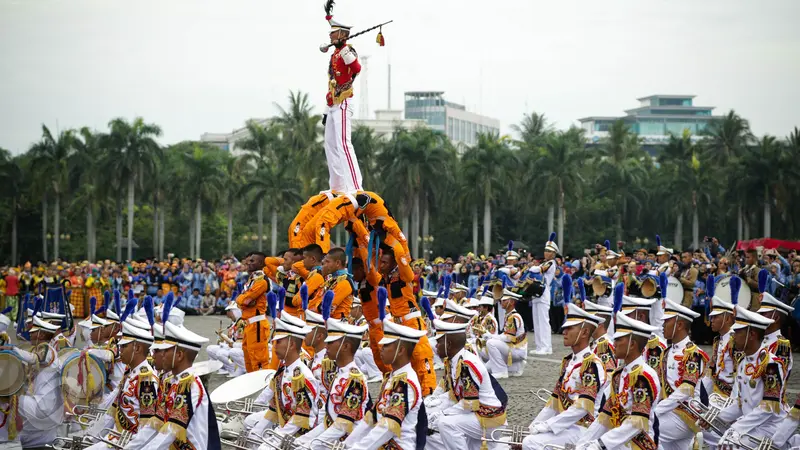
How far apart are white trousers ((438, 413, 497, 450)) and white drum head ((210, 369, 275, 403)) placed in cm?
189

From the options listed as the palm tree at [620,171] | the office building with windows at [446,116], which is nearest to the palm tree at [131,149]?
the palm tree at [620,171]

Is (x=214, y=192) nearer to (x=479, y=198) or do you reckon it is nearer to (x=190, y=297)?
(x=479, y=198)

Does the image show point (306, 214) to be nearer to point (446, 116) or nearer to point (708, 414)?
point (708, 414)

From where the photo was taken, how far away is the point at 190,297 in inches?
1292

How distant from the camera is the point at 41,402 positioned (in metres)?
10.9

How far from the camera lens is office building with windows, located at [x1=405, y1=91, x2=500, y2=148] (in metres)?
142

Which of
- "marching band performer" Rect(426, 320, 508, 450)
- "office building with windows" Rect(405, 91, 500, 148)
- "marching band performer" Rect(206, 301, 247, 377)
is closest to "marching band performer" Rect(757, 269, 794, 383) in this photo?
"marching band performer" Rect(426, 320, 508, 450)

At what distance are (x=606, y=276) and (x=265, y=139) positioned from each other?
4212 cm

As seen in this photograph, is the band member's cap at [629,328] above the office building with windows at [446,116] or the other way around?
the other way around

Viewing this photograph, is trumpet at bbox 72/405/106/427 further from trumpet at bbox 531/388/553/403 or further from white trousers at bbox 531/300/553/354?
white trousers at bbox 531/300/553/354

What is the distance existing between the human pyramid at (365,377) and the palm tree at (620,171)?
49.7m

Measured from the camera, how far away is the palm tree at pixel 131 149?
54094 mm

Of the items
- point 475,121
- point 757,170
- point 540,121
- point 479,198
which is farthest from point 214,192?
point 475,121

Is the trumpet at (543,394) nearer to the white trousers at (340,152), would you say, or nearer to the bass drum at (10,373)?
the white trousers at (340,152)
